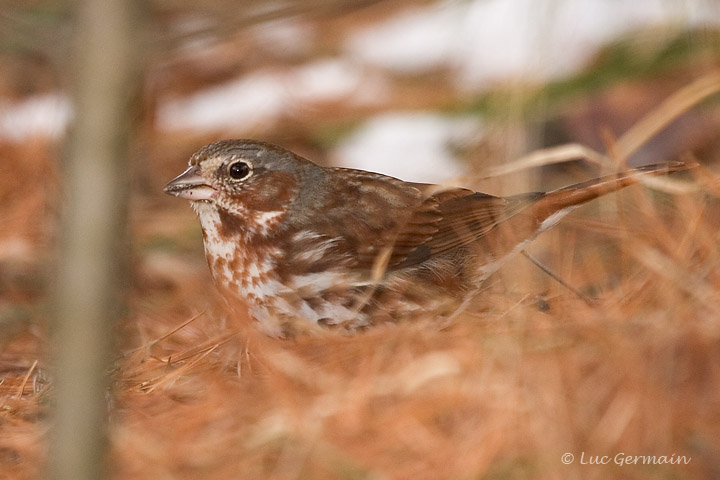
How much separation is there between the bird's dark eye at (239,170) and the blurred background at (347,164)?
1.34ft

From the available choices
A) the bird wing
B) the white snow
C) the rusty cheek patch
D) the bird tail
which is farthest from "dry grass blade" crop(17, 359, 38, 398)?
the white snow

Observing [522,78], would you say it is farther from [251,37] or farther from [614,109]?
Answer: [251,37]

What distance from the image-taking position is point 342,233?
288 cm

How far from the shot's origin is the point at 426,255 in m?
3.03

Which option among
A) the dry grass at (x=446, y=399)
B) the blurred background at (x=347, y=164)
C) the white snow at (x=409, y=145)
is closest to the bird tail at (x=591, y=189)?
the blurred background at (x=347, y=164)

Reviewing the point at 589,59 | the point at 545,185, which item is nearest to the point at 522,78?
the point at 545,185

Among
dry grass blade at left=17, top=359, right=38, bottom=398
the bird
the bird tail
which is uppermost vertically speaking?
the bird tail

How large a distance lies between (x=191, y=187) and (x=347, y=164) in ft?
7.00

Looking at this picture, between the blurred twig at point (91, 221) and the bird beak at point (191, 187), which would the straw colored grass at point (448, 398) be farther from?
the bird beak at point (191, 187)

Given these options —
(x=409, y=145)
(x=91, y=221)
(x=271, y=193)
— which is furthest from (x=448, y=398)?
(x=409, y=145)

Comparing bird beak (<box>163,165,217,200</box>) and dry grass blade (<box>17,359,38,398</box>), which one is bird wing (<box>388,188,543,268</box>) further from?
dry grass blade (<box>17,359,38,398</box>)

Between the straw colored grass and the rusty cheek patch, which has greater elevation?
the rusty cheek patch

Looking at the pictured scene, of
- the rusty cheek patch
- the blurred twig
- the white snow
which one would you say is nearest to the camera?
the blurred twig

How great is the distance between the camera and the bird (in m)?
2.72
